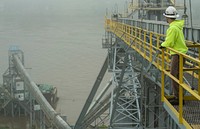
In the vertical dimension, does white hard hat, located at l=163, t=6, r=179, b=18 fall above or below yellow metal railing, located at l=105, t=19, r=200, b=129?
above

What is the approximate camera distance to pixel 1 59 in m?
58.9

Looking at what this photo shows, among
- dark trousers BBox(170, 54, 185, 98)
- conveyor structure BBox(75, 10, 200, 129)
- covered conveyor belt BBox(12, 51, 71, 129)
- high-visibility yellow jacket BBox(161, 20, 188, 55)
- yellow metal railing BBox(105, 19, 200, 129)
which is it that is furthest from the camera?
covered conveyor belt BBox(12, 51, 71, 129)

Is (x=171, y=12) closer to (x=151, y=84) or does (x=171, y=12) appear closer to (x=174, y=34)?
(x=174, y=34)

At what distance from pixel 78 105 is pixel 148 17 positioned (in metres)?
20.1

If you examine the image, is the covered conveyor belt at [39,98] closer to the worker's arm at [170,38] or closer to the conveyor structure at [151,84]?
the conveyor structure at [151,84]

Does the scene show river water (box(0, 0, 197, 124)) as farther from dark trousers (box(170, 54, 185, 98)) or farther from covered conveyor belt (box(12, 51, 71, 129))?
dark trousers (box(170, 54, 185, 98))

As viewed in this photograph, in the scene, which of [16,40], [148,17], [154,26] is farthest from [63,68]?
[154,26]

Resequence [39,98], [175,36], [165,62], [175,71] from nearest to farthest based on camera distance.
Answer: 1. [175,71]
2. [175,36]
3. [165,62]
4. [39,98]

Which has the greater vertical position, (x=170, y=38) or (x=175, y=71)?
(x=170, y=38)

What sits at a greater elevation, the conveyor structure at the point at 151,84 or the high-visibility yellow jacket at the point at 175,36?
the high-visibility yellow jacket at the point at 175,36

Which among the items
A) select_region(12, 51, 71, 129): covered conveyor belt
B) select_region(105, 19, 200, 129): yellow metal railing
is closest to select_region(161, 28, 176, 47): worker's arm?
select_region(105, 19, 200, 129): yellow metal railing

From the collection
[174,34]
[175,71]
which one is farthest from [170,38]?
[175,71]

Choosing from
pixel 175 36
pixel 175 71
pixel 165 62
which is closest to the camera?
pixel 175 71

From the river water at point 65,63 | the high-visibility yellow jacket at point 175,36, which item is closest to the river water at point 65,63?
the river water at point 65,63
